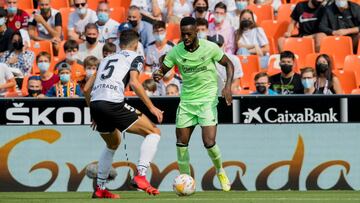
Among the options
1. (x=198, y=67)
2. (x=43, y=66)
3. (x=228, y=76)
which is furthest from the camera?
(x=43, y=66)

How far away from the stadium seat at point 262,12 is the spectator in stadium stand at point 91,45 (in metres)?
3.33

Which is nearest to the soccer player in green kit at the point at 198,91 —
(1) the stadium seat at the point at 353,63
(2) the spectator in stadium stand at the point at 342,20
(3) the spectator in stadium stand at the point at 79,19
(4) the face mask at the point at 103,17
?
(1) the stadium seat at the point at 353,63

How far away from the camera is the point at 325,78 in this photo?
654 inches

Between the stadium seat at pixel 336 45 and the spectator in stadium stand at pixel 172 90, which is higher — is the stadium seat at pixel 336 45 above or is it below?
above

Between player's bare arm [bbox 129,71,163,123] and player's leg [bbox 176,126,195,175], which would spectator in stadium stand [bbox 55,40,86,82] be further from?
player's bare arm [bbox 129,71,163,123]

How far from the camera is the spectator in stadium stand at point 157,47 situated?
1859 centimetres

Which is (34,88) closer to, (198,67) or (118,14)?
(118,14)

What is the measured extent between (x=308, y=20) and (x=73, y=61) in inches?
174

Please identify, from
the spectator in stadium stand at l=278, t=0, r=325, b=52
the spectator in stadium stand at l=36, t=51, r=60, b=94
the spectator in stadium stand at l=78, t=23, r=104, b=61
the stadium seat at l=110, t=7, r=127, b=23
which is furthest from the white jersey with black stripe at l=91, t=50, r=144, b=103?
the stadium seat at l=110, t=7, r=127, b=23

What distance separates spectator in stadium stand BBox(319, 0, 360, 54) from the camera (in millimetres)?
18953

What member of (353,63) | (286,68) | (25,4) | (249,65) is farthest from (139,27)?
Result: (353,63)

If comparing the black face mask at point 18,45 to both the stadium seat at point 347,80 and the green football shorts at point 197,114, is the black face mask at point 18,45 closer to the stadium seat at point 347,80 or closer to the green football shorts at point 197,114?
the stadium seat at point 347,80

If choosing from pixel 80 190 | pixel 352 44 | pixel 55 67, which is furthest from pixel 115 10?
pixel 80 190

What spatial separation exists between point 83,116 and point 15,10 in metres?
5.61
